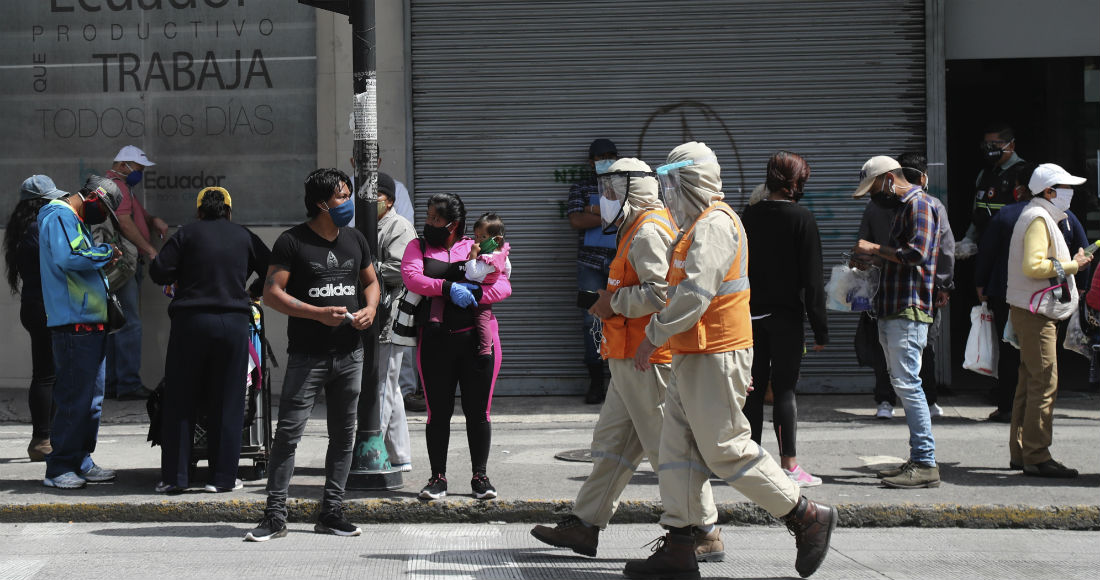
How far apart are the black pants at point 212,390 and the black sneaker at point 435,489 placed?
1183 mm

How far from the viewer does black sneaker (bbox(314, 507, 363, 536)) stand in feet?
21.4

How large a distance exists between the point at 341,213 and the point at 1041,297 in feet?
14.0

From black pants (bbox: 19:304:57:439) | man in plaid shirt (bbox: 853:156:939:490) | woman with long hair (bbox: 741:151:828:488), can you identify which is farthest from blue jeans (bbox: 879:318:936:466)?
black pants (bbox: 19:304:57:439)

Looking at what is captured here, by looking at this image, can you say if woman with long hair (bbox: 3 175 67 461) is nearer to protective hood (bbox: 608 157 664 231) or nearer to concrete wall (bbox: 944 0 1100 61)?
protective hood (bbox: 608 157 664 231)

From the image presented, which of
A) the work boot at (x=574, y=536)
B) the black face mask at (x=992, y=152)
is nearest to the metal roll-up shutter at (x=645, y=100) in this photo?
the black face mask at (x=992, y=152)

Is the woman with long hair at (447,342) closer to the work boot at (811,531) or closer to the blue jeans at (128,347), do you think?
the work boot at (811,531)

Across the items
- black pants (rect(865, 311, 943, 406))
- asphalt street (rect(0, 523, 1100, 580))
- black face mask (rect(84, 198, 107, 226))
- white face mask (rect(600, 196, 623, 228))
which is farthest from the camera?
black pants (rect(865, 311, 943, 406))

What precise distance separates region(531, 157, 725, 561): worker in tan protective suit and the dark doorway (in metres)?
6.13

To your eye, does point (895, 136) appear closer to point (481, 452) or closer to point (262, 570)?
point (481, 452)

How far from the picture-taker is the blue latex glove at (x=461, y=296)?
6863 mm

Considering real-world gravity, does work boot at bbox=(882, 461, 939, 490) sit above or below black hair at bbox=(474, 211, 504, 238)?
below

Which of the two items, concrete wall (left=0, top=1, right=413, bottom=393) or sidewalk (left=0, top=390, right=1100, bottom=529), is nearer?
sidewalk (left=0, top=390, right=1100, bottom=529)

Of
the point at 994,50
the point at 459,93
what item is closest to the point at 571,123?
the point at 459,93

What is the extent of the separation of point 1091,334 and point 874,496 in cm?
202
